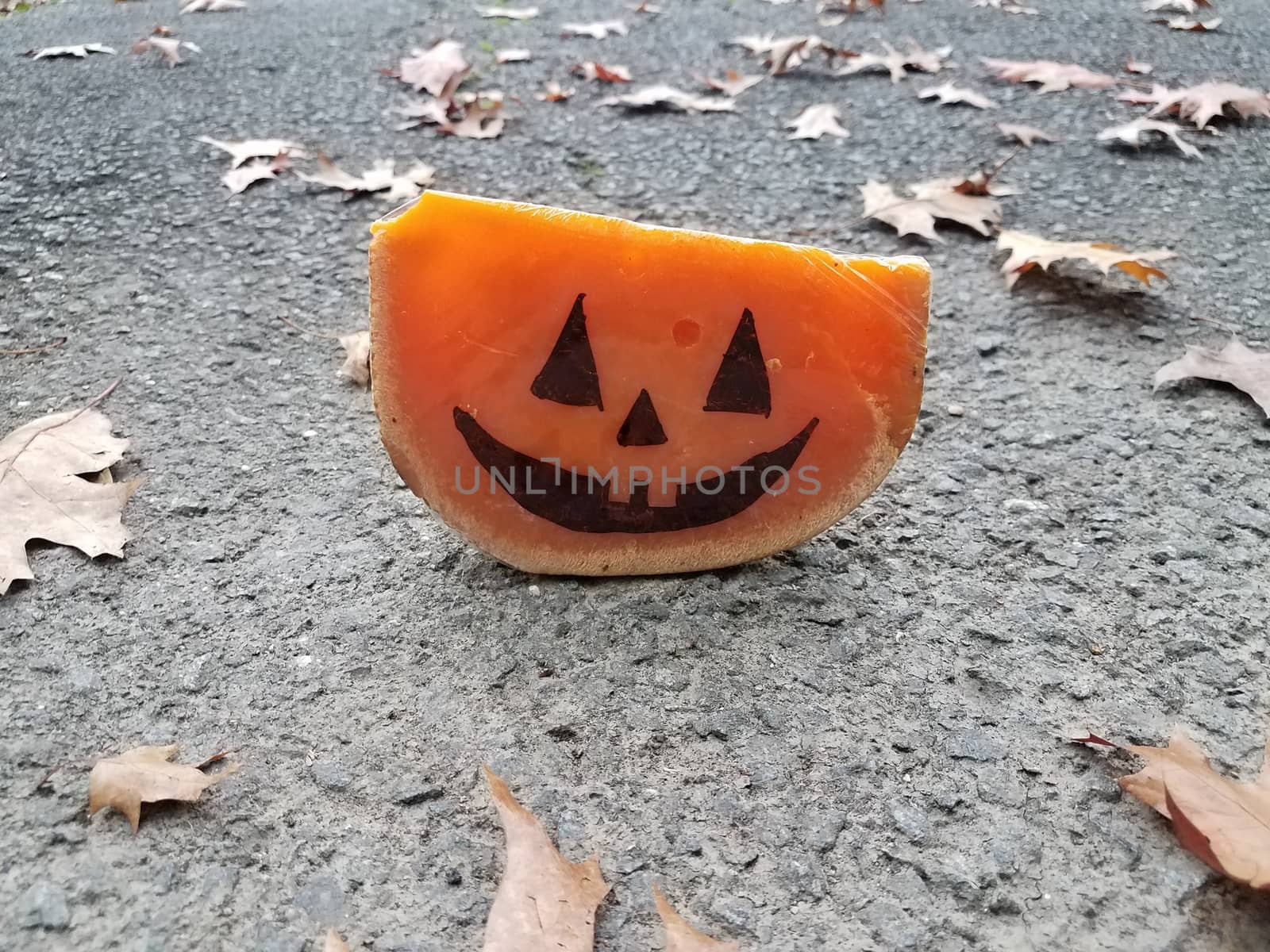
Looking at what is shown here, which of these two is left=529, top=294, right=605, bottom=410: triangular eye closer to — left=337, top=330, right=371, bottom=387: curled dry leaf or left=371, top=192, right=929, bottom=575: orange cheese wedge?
left=371, top=192, right=929, bottom=575: orange cheese wedge

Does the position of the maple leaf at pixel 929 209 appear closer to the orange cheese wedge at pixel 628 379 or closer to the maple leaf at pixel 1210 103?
the maple leaf at pixel 1210 103

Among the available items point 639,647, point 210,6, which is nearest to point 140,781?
point 639,647

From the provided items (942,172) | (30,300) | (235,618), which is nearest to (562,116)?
(942,172)

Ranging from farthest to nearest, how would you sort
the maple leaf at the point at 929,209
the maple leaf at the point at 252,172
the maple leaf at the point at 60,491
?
the maple leaf at the point at 252,172, the maple leaf at the point at 929,209, the maple leaf at the point at 60,491

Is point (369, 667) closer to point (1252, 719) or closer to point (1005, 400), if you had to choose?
point (1252, 719)

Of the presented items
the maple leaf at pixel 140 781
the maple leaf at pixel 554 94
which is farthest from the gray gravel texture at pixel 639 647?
the maple leaf at pixel 554 94

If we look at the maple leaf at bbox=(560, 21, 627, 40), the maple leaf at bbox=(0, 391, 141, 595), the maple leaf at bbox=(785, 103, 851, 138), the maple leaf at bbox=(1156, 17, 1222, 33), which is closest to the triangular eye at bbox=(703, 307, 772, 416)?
the maple leaf at bbox=(0, 391, 141, 595)
